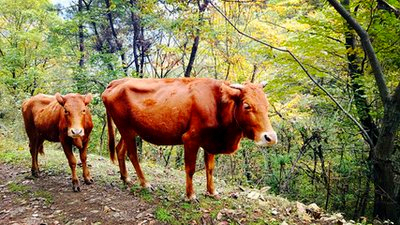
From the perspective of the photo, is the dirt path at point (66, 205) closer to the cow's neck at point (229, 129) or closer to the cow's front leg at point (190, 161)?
the cow's front leg at point (190, 161)

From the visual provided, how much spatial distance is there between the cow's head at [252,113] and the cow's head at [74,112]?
268 centimetres

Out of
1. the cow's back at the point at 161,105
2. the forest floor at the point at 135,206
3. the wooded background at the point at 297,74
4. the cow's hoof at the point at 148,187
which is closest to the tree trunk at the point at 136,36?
the wooded background at the point at 297,74

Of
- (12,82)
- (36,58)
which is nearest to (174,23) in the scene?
(12,82)

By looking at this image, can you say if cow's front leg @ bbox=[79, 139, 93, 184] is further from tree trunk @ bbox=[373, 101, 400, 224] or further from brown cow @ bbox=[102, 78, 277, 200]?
tree trunk @ bbox=[373, 101, 400, 224]

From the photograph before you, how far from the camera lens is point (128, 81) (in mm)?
6168

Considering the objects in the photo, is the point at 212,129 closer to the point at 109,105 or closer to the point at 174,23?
the point at 109,105

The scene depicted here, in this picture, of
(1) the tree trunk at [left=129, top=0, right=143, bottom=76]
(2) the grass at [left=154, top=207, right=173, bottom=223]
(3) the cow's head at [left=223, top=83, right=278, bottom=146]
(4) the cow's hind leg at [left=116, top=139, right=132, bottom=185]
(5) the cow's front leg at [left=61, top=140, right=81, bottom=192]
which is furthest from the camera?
(1) the tree trunk at [left=129, top=0, right=143, bottom=76]

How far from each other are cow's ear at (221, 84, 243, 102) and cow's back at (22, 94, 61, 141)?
354 cm

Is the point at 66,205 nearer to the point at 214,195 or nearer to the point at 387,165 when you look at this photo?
the point at 214,195

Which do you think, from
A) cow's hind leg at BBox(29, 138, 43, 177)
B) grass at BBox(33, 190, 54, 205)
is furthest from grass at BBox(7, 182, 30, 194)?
cow's hind leg at BBox(29, 138, 43, 177)

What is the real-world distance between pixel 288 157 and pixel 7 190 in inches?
265

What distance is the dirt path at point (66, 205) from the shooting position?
528 centimetres

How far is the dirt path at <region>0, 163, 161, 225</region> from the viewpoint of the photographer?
5.28 metres

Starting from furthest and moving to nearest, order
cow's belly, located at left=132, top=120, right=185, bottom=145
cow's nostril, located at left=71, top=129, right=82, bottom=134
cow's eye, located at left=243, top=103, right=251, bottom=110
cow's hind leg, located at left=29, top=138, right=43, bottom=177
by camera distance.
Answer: cow's hind leg, located at left=29, top=138, right=43, bottom=177 → cow's nostril, located at left=71, top=129, right=82, bottom=134 → cow's belly, located at left=132, top=120, right=185, bottom=145 → cow's eye, located at left=243, top=103, right=251, bottom=110
